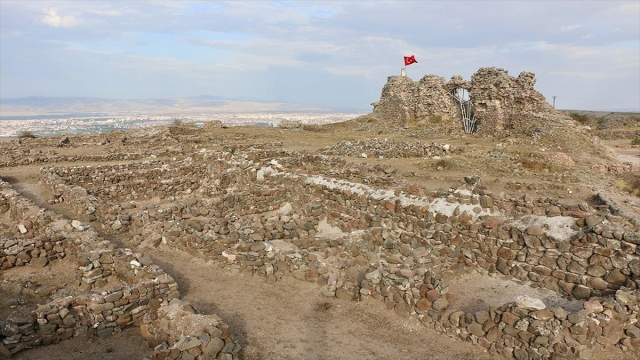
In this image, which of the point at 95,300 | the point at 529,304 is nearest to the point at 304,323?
the point at 95,300

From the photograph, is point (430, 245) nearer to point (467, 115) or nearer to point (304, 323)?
point (304, 323)

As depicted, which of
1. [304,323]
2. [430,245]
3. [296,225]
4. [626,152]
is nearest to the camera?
[304,323]

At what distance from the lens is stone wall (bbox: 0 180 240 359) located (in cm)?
709

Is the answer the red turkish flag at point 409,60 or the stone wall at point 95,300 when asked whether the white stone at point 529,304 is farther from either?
the red turkish flag at point 409,60

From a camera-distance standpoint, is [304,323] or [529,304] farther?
[304,323]

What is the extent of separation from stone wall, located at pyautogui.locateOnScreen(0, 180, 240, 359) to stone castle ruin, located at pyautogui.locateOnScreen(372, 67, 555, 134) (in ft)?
82.3

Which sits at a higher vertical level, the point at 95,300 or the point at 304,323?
the point at 95,300

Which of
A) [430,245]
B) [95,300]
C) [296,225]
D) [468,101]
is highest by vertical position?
[468,101]

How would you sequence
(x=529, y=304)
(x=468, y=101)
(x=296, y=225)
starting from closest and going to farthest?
1. (x=529, y=304)
2. (x=296, y=225)
3. (x=468, y=101)

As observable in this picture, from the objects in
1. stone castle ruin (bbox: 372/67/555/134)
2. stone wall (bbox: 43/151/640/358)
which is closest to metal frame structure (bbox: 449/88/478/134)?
stone castle ruin (bbox: 372/67/555/134)

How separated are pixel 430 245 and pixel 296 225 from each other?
4.34 meters

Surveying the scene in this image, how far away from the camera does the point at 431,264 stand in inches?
387

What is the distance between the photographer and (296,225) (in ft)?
41.8

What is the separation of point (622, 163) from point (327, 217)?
17608 mm
